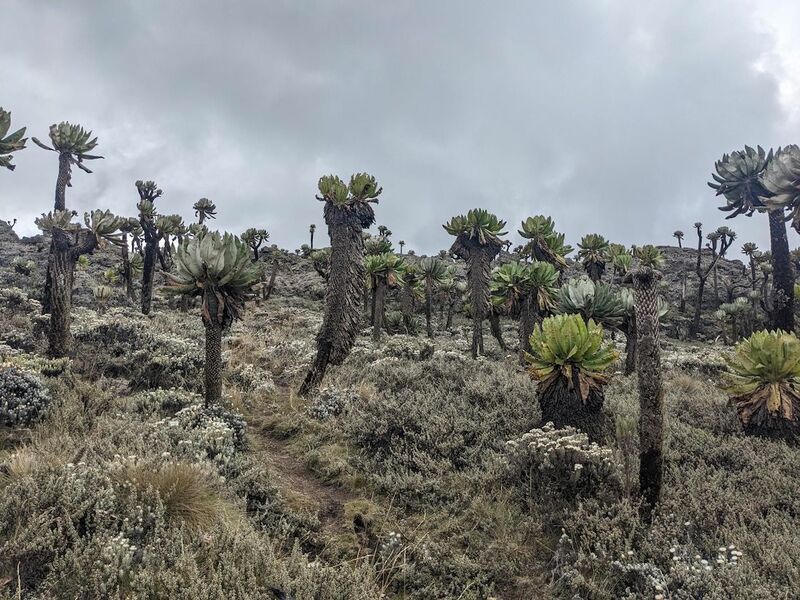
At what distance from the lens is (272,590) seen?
3752mm

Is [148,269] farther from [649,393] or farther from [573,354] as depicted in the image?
[649,393]

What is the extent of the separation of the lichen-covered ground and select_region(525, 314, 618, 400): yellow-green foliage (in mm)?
1088

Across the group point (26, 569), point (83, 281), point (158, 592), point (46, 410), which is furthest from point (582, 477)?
point (83, 281)

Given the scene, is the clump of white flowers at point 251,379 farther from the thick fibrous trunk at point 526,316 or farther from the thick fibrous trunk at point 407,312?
the thick fibrous trunk at point 407,312

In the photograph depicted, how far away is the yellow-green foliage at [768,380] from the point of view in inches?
308

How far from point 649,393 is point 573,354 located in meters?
2.27

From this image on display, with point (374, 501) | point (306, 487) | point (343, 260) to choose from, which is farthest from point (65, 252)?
point (374, 501)

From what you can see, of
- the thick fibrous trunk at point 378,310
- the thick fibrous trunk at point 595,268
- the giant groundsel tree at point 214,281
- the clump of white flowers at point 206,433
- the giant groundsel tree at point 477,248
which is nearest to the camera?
the clump of white flowers at point 206,433

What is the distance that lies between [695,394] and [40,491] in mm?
12351

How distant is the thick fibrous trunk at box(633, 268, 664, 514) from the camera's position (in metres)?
5.55

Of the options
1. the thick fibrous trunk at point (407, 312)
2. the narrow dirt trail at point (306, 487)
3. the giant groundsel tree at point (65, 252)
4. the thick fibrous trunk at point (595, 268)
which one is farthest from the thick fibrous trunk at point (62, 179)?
the thick fibrous trunk at point (595, 268)

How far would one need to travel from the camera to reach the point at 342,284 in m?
13.0

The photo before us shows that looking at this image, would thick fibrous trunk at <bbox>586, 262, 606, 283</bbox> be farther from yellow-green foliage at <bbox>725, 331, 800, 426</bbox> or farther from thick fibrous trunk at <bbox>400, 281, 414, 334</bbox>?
yellow-green foliage at <bbox>725, 331, 800, 426</bbox>

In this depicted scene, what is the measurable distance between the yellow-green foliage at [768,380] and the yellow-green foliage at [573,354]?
8.80ft
